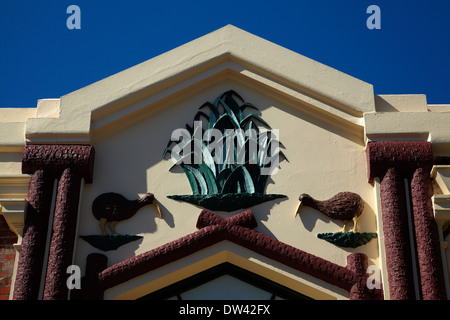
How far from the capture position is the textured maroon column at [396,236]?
9867 millimetres

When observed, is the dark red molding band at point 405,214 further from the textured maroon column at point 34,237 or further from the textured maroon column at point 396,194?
the textured maroon column at point 34,237

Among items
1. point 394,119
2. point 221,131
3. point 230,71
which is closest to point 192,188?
point 221,131

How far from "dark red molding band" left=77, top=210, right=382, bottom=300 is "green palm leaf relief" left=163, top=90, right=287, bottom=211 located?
249mm

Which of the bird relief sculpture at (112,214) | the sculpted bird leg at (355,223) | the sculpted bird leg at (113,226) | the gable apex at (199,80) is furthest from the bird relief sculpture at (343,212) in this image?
the sculpted bird leg at (113,226)

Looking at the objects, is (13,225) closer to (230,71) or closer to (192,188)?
(192,188)

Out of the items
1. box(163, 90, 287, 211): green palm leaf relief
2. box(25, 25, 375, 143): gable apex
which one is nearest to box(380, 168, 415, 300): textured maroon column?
box(25, 25, 375, 143): gable apex

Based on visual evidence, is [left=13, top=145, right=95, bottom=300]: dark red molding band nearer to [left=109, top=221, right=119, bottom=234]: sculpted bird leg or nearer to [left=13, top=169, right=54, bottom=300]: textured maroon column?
[left=13, top=169, right=54, bottom=300]: textured maroon column

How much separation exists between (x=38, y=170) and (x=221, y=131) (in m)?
2.14

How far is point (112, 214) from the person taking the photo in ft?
34.4

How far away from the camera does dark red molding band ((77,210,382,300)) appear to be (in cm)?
1011

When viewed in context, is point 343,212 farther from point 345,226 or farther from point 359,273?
point 359,273

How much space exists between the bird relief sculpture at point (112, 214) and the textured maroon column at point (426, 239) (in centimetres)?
283
